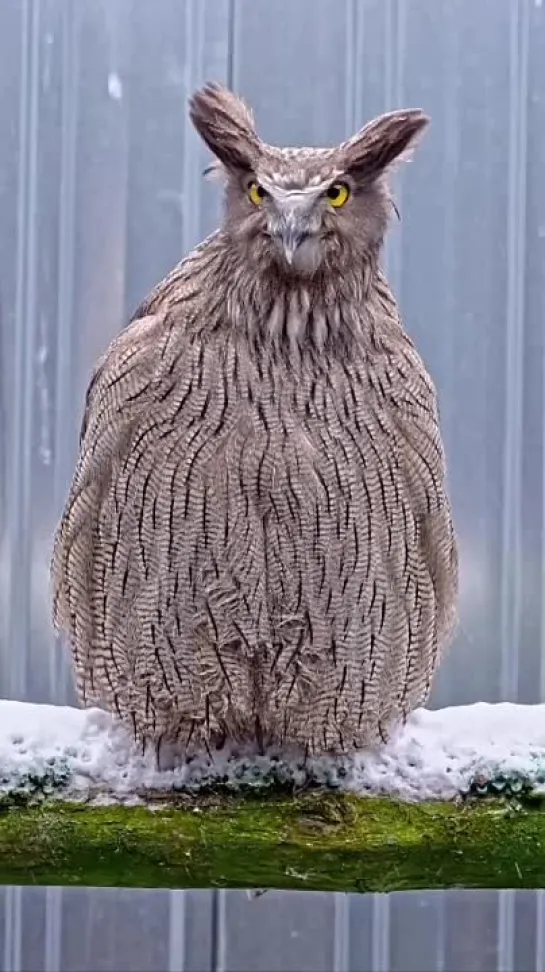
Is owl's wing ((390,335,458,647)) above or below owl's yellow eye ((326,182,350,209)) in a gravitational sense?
below

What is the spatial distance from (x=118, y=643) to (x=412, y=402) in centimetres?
40

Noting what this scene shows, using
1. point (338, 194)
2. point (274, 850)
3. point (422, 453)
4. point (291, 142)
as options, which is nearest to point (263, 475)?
point (422, 453)

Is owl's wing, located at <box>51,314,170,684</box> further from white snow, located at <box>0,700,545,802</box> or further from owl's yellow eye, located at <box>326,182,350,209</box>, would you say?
owl's yellow eye, located at <box>326,182,350,209</box>

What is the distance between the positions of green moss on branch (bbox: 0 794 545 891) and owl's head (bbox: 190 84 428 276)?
1.83 feet

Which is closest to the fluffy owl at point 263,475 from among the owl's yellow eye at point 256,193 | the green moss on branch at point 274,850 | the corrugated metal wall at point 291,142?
the owl's yellow eye at point 256,193

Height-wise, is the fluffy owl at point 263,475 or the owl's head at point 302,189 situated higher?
the owl's head at point 302,189

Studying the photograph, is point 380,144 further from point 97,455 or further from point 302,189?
point 97,455

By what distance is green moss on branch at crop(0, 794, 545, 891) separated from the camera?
1.08 metres

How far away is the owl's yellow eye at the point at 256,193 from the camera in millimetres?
973

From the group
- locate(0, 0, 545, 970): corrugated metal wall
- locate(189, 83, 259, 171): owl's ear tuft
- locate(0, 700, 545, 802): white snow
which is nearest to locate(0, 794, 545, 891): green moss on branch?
locate(0, 700, 545, 802): white snow

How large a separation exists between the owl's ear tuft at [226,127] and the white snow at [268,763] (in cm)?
63

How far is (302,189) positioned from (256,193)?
52 millimetres

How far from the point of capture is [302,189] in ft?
3.12

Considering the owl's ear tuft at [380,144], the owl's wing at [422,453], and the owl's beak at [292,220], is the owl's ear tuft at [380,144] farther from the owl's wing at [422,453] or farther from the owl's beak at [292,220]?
the owl's wing at [422,453]
